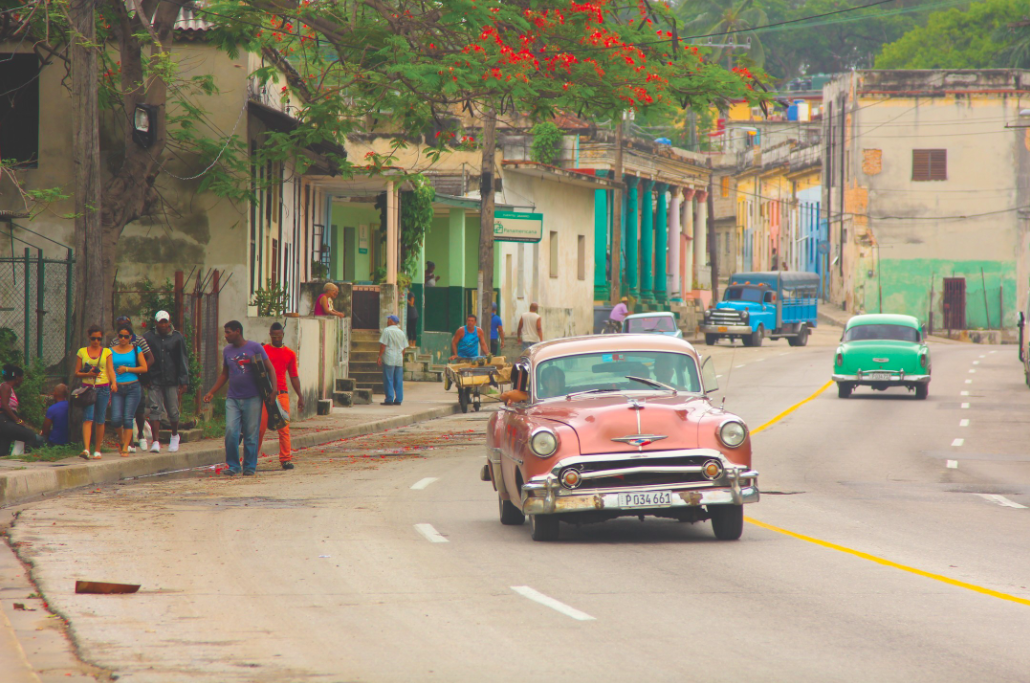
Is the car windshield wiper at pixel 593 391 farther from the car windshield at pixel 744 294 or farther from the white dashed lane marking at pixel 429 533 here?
the car windshield at pixel 744 294

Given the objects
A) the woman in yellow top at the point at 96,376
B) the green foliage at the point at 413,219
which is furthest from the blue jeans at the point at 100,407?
the green foliage at the point at 413,219

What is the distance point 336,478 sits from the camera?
55.4ft

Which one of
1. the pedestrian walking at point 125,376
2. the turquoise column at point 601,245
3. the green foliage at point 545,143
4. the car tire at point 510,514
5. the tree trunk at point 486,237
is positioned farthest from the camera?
the turquoise column at point 601,245

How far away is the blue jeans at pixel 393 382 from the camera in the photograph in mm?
29156

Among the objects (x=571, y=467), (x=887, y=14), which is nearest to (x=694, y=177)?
(x=887, y=14)

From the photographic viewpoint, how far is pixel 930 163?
6731 centimetres

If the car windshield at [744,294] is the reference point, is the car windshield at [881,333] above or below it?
below

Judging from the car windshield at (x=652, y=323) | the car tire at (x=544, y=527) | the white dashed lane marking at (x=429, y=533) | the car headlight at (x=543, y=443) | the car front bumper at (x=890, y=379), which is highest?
the car windshield at (x=652, y=323)

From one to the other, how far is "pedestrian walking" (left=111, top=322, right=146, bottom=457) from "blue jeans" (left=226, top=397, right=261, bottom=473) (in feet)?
5.30

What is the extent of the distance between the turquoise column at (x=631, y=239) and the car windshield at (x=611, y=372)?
49967mm

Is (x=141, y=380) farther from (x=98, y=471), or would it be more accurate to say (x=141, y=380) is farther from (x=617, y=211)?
(x=617, y=211)

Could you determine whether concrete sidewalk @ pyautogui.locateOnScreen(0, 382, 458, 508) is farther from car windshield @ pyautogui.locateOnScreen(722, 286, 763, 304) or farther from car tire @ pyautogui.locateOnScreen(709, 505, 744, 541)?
car windshield @ pyautogui.locateOnScreen(722, 286, 763, 304)

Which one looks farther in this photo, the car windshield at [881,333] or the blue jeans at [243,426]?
the car windshield at [881,333]

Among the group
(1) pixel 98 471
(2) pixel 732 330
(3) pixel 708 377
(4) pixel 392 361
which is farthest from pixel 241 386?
(2) pixel 732 330
